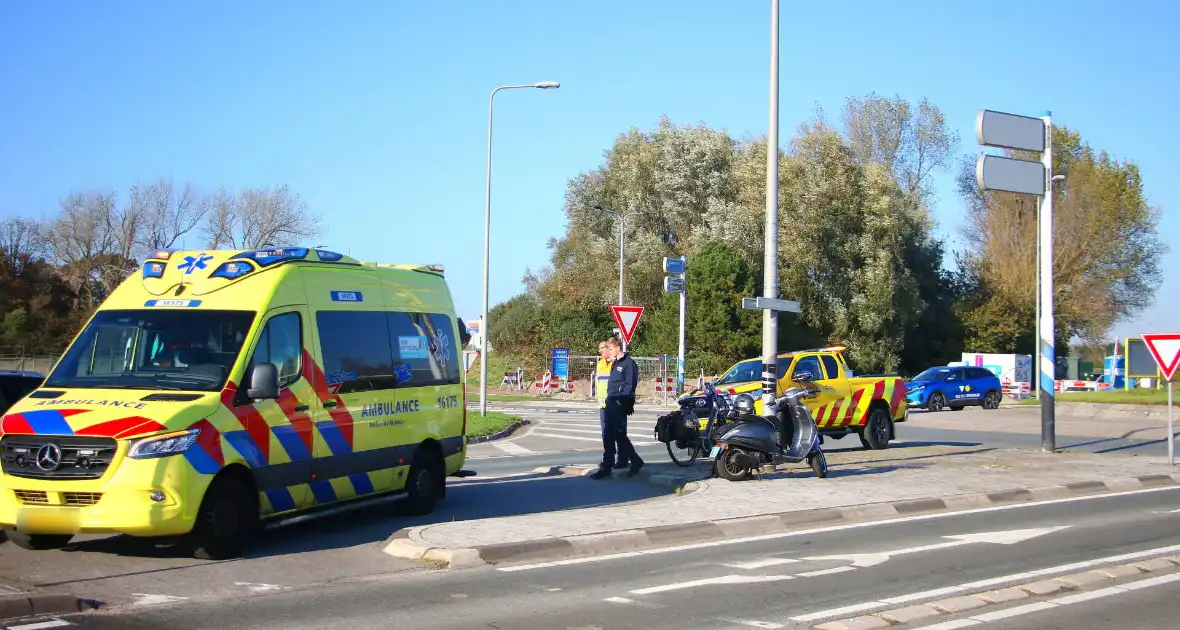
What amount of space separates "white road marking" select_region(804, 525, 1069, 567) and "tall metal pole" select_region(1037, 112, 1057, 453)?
950 centimetres

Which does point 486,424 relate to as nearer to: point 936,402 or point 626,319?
point 626,319

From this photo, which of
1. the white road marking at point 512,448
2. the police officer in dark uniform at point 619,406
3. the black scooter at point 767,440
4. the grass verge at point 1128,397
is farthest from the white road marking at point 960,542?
the grass verge at point 1128,397

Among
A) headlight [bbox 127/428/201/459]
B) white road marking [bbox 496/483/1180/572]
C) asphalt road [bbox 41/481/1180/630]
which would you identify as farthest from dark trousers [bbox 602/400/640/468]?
headlight [bbox 127/428/201/459]

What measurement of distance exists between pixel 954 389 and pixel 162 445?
36.8 meters

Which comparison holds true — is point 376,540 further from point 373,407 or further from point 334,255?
point 334,255

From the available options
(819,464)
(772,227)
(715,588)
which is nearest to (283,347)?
(715,588)

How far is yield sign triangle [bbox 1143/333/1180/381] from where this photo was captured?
18219 mm

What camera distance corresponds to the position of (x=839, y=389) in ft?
65.1

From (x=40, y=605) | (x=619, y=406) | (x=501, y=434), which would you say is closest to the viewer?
(x=40, y=605)

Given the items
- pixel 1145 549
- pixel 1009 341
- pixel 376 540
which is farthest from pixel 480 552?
pixel 1009 341

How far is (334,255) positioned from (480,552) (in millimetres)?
3638

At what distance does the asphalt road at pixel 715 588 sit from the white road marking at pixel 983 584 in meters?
0.04

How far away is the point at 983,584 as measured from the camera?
8.30 metres

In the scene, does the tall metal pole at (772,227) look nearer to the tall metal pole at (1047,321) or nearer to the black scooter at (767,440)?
the black scooter at (767,440)
